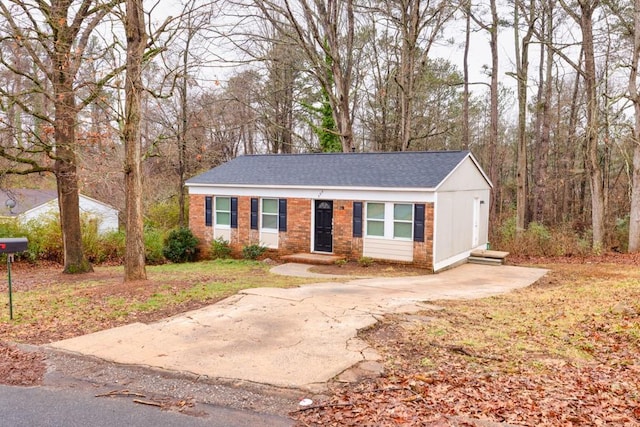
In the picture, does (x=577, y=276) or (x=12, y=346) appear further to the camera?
(x=577, y=276)

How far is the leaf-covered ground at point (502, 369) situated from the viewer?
14.5 ft

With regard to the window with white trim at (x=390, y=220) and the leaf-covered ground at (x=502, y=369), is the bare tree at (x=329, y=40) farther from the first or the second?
the leaf-covered ground at (x=502, y=369)

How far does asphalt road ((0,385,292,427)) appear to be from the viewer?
4418mm

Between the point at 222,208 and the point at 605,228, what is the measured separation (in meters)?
16.2

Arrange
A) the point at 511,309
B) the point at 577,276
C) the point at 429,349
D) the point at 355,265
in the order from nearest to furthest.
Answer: the point at 429,349 < the point at 511,309 < the point at 577,276 < the point at 355,265

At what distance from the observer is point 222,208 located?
63.1ft

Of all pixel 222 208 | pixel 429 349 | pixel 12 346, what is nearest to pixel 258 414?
pixel 429 349

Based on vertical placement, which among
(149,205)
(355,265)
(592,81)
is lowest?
(355,265)

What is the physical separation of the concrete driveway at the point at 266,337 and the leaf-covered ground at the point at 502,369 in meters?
0.50

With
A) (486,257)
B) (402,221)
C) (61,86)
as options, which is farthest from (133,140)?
(486,257)

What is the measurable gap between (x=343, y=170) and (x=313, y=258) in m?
3.50

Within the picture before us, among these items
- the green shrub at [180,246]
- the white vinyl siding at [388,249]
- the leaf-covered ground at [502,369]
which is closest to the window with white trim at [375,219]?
the white vinyl siding at [388,249]

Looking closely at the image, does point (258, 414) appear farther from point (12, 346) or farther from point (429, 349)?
point (12, 346)

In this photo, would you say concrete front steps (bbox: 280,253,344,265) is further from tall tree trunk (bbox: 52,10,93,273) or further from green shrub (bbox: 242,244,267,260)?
tall tree trunk (bbox: 52,10,93,273)
